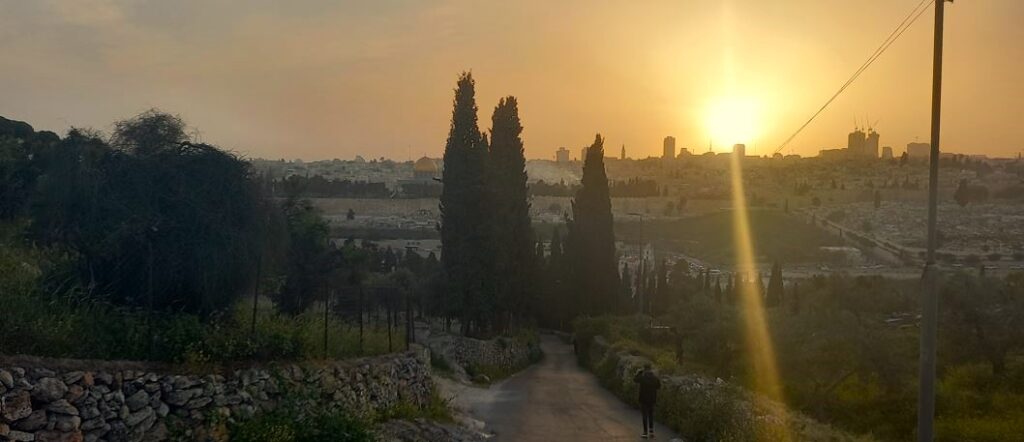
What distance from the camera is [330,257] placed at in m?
26.5

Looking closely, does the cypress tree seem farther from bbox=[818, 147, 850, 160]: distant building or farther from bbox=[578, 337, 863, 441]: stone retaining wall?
bbox=[818, 147, 850, 160]: distant building

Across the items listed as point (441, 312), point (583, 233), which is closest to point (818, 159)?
point (583, 233)

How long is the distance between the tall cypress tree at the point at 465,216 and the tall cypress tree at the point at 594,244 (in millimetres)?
13429

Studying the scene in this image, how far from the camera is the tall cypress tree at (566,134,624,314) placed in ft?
161

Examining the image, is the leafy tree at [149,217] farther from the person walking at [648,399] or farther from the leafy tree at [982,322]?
the leafy tree at [982,322]

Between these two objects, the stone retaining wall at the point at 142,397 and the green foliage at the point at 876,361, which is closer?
the stone retaining wall at the point at 142,397

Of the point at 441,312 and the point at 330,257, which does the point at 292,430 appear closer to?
the point at 330,257

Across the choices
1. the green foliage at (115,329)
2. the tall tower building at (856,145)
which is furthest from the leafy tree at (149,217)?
the tall tower building at (856,145)

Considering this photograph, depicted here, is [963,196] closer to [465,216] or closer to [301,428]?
[465,216]

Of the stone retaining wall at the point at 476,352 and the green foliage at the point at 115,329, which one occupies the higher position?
the green foliage at the point at 115,329

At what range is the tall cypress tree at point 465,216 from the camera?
1437 inches

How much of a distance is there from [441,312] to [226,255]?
2592cm

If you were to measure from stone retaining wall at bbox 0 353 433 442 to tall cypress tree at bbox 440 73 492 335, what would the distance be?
22590 millimetres

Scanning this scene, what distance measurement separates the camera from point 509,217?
129 feet
